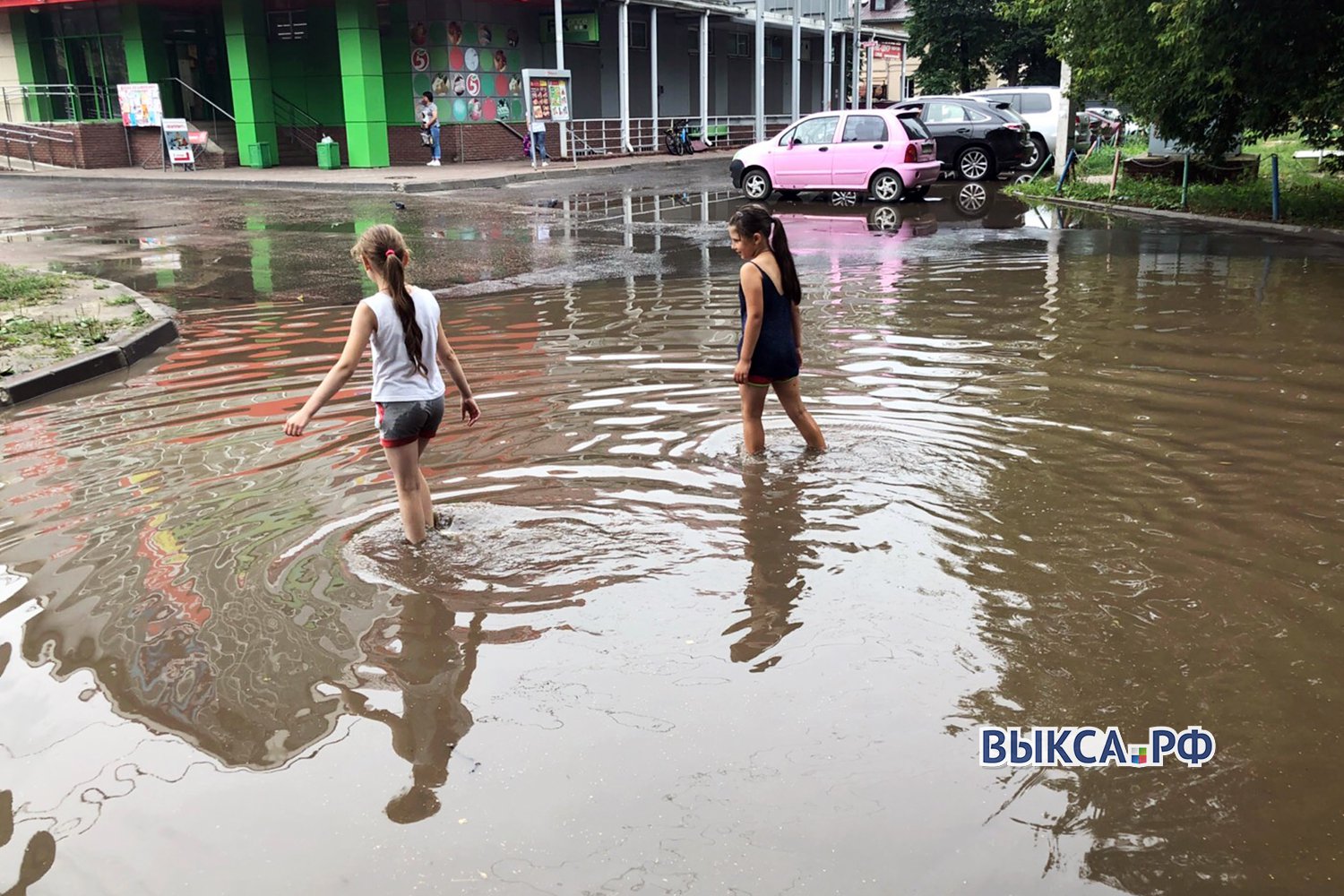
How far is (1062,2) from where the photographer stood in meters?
18.8

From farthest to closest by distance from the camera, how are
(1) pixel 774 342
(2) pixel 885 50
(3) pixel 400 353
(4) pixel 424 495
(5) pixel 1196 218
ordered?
1. (2) pixel 885 50
2. (5) pixel 1196 218
3. (1) pixel 774 342
4. (4) pixel 424 495
5. (3) pixel 400 353

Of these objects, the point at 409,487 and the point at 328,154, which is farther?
the point at 328,154

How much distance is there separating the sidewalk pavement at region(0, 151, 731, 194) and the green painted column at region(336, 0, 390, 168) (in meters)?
0.62

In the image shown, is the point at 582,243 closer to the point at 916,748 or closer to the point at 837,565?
the point at 837,565

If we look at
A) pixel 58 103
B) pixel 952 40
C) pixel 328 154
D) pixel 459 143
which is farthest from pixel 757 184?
pixel 952 40

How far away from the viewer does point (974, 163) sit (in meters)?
23.5

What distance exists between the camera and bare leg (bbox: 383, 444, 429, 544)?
16.7 ft

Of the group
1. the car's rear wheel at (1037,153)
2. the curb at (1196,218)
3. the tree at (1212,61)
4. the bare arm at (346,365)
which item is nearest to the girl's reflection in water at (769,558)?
the bare arm at (346,365)

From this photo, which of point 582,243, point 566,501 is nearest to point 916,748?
point 566,501

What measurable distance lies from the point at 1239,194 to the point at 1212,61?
337cm

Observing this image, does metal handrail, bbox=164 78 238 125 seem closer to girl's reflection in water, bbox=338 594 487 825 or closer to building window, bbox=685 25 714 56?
building window, bbox=685 25 714 56

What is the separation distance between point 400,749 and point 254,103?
3218 centimetres

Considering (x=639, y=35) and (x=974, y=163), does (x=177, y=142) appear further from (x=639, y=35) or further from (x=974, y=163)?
(x=974, y=163)

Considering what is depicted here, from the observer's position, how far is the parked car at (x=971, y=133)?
23.0m
